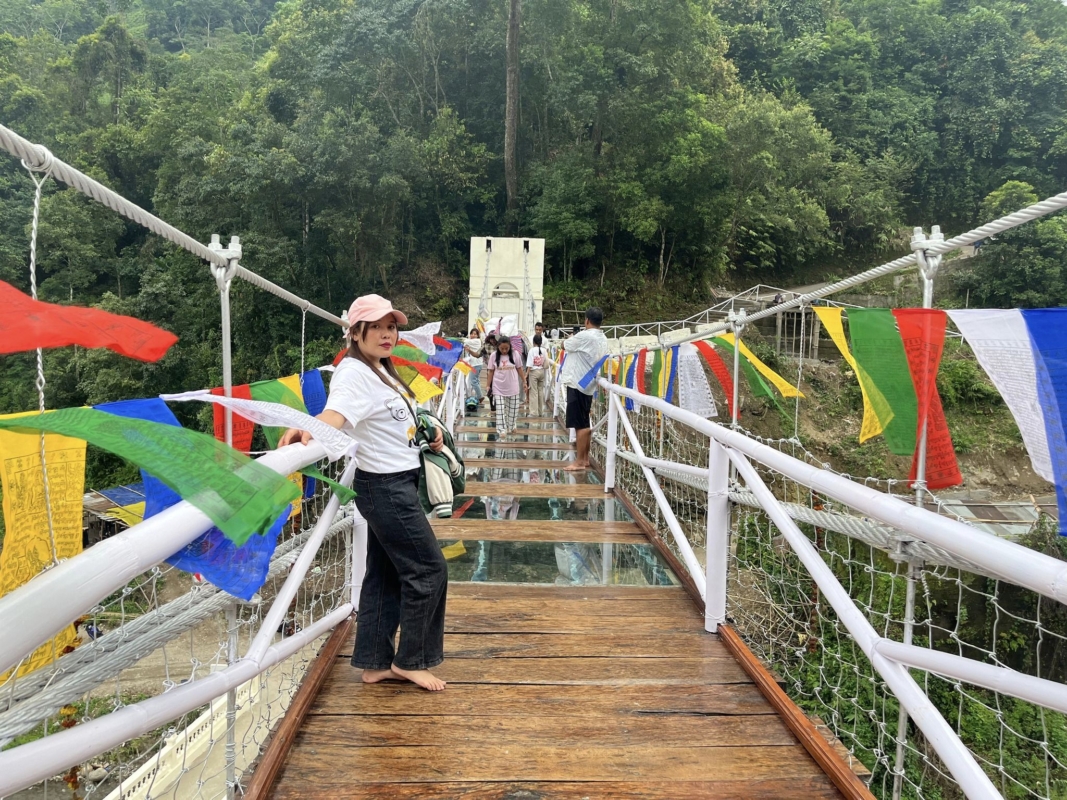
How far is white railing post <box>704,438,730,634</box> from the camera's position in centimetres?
239

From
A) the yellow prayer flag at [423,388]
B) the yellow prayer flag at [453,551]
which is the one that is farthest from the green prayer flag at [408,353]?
the yellow prayer flag at [453,551]

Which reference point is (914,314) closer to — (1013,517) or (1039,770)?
(1039,770)

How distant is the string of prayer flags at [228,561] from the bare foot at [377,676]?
847 mm

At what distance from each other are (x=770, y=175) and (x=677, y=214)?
319cm

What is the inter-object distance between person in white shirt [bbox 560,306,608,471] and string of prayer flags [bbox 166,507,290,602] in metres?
3.86

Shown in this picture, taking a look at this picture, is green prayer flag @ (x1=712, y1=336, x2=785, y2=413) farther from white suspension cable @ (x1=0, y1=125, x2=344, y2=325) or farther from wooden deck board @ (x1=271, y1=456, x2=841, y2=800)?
white suspension cable @ (x1=0, y1=125, x2=344, y2=325)

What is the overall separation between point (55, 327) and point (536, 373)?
901 cm

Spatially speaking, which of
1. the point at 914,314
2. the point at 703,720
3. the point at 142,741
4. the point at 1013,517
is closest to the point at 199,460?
the point at 703,720

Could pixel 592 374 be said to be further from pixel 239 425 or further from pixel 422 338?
pixel 239 425

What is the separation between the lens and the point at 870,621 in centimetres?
216

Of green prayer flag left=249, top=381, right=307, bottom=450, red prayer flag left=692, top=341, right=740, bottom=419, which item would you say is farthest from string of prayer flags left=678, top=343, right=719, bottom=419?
green prayer flag left=249, top=381, right=307, bottom=450

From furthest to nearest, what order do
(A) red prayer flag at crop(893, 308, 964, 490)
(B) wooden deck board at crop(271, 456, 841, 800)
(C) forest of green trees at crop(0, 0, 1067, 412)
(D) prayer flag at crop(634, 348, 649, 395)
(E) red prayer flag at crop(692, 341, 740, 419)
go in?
(C) forest of green trees at crop(0, 0, 1067, 412) < (D) prayer flag at crop(634, 348, 649, 395) < (E) red prayer flag at crop(692, 341, 740, 419) < (A) red prayer flag at crop(893, 308, 964, 490) < (B) wooden deck board at crop(271, 456, 841, 800)

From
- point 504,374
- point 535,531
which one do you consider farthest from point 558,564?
point 504,374

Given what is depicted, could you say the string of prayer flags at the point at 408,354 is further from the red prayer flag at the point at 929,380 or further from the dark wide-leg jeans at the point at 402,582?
the red prayer flag at the point at 929,380
